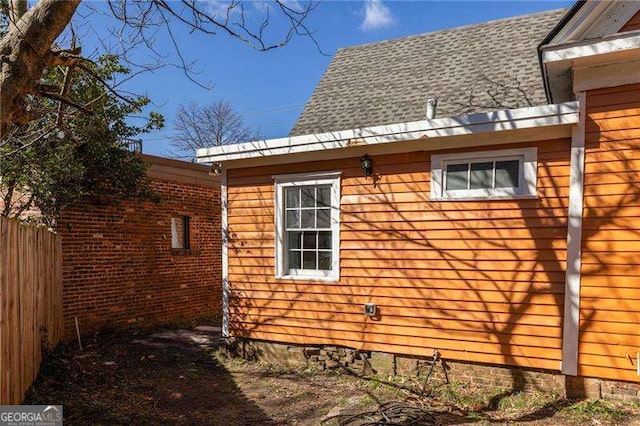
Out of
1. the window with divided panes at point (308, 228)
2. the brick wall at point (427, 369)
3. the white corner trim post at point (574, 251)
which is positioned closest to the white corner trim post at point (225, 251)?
the brick wall at point (427, 369)

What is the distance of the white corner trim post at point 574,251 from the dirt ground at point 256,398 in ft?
1.76

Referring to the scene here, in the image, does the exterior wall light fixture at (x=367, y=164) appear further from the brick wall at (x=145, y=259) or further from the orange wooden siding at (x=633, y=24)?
the brick wall at (x=145, y=259)

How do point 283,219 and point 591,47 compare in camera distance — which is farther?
point 283,219

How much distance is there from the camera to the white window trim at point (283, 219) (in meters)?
6.06

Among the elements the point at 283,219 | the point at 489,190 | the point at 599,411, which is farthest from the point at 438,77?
the point at 599,411


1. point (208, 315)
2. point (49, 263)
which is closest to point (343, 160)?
point (49, 263)

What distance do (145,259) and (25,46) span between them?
645 cm

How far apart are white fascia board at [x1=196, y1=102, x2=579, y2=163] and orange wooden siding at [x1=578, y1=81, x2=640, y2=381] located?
47cm

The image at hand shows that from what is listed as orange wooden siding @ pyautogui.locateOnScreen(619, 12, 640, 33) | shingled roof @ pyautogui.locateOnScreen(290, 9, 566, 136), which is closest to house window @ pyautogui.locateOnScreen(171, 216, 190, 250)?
shingled roof @ pyautogui.locateOnScreen(290, 9, 566, 136)

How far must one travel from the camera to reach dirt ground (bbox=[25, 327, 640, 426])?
445cm

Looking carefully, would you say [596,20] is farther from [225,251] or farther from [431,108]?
[225,251]

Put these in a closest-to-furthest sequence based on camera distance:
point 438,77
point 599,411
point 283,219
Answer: point 599,411 < point 283,219 < point 438,77

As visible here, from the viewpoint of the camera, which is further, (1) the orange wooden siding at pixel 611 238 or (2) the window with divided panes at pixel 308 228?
(2) the window with divided panes at pixel 308 228

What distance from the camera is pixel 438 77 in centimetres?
783
